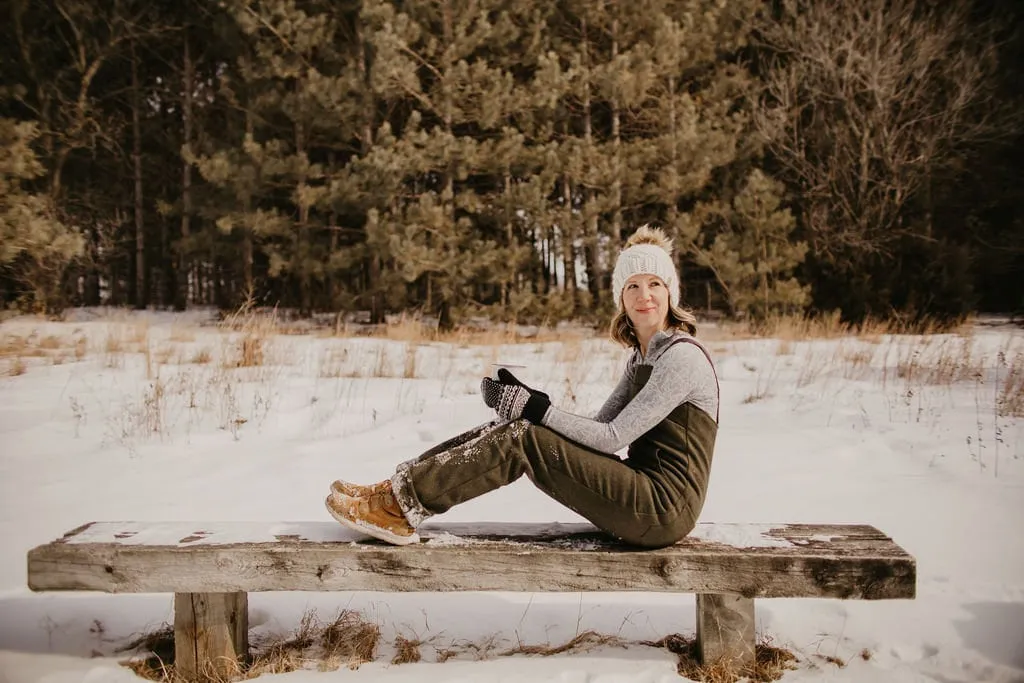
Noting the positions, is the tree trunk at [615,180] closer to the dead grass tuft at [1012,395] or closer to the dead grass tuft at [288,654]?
the dead grass tuft at [1012,395]

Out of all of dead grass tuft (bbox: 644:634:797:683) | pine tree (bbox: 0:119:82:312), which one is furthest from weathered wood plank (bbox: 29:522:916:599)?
pine tree (bbox: 0:119:82:312)

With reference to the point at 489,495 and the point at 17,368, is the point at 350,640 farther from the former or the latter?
the point at 17,368

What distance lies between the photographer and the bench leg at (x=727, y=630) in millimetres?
2436

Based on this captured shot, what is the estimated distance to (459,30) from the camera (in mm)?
12000

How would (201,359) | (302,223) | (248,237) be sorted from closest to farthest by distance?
(201,359), (302,223), (248,237)

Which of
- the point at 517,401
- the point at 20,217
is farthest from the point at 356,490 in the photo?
the point at 20,217

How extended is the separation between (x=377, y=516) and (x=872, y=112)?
14424 millimetres

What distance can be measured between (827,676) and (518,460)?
1381 mm

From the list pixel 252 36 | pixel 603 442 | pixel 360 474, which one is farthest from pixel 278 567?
pixel 252 36

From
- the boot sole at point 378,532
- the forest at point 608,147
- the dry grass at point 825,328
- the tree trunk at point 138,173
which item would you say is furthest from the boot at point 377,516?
the tree trunk at point 138,173

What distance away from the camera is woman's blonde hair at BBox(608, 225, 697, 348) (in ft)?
8.55

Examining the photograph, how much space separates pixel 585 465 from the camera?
7.57 ft

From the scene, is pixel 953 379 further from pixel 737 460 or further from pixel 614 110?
Answer: pixel 614 110

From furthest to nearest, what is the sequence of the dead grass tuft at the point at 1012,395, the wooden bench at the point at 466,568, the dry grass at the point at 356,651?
the dead grass tuft at the point at 1012,395, the dry grass at the point at 356,651, the wooden bench at the point at 466,568
